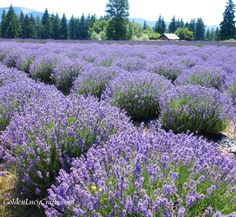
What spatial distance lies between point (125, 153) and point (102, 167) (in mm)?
230

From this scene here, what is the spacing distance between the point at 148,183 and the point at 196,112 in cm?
259

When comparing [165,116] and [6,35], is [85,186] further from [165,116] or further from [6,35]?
[6,35]

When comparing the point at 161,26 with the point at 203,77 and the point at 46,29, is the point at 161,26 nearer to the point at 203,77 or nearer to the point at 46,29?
the point at 46,29

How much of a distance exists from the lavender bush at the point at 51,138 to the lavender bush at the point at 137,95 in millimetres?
1877

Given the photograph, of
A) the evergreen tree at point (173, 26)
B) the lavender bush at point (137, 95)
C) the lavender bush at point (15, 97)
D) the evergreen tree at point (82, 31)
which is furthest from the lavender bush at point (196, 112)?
the evergreen tree at point (173, 26)

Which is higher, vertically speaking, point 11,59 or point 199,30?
point 199,30

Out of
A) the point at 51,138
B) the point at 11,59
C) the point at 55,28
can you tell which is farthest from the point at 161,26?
the point at 51,138

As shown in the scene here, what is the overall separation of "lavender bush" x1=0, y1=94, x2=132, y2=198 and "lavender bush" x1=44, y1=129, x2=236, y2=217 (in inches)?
18.5

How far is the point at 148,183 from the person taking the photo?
1962mm

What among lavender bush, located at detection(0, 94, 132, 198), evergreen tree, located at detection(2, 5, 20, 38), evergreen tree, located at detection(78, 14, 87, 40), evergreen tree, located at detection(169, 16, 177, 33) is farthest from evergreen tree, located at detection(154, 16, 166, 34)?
lavender bush, located at detection(0, 94, 132, 198)

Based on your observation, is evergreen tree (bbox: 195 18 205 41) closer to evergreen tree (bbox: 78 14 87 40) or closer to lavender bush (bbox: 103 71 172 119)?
evergreen tree (bbox: 78 14 87 40)

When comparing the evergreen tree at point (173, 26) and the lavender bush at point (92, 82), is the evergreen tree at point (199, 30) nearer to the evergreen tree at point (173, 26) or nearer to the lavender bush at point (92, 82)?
the evergreen tree at point (173, 26)

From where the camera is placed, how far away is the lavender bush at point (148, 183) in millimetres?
1771

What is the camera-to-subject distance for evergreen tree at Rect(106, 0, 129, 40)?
154 feet
